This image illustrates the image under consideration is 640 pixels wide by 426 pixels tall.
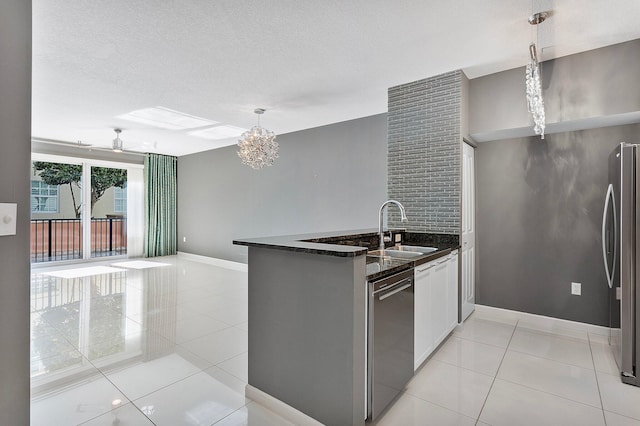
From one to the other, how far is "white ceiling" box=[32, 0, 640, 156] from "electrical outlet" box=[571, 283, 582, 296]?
2286 mm

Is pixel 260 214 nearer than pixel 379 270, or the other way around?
pixel 379 270

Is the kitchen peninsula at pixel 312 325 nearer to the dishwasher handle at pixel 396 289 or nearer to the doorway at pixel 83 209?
the dishwasher handle at pixel 396 289

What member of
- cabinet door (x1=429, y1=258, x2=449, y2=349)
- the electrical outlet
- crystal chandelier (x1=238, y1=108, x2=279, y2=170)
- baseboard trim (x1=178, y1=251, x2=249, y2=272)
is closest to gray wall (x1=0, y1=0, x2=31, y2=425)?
cabinet door (x1=429, y1=258, x2=449, y2=349)

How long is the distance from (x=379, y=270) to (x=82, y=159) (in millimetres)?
7760

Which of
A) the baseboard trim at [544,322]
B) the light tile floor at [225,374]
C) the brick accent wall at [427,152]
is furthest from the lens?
the brick accent wall at [427,152]

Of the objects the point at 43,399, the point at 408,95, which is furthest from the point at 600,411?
the point at 43,399

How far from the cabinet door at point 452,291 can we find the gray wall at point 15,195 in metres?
2.95

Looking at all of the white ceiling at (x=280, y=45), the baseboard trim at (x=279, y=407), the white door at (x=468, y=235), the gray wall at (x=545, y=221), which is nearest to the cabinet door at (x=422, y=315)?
the baseboard trim at (x=279, y=407)

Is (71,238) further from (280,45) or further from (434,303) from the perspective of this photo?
(434,303)

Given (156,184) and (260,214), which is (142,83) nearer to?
(260,214)

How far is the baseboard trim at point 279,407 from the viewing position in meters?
1.85

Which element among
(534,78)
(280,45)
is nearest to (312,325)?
(280,45)

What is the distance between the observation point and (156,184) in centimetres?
809

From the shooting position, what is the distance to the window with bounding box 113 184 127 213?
308 inches
